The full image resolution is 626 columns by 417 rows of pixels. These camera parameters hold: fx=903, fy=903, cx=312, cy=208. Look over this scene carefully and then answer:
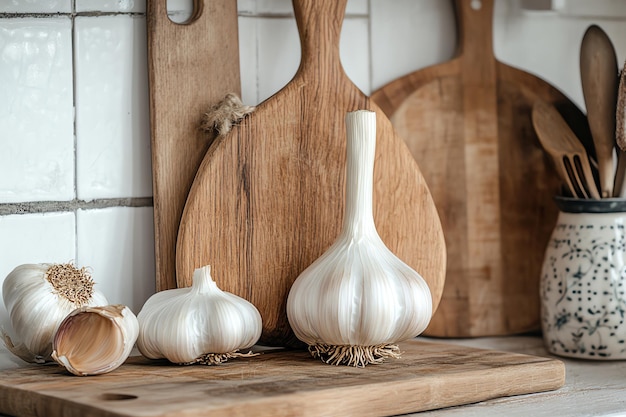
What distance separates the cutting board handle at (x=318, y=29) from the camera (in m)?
1.06

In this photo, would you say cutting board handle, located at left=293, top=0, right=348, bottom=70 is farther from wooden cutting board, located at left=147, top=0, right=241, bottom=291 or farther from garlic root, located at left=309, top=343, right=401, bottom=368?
garlic root, located at left=309, top=343, right=401, bottom=368

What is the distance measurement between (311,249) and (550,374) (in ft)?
0.99

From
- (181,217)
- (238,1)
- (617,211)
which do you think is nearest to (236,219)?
(181,217)

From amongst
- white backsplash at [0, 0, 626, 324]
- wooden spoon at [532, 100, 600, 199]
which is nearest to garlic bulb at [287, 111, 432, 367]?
white backsplash at [0, 0, 626, 324]

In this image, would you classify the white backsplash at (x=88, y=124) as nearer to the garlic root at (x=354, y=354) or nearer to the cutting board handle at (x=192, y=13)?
the cutting board handle at (x=192, y=13)

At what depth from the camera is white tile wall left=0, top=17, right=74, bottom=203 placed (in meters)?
0.99

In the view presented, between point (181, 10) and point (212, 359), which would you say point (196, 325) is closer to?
point (212, 359)

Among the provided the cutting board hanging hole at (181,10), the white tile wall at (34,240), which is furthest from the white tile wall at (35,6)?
the white tile wall at (34,240)

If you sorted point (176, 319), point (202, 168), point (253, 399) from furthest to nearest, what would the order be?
point (202, 168) → point (176, 319) → point (253, 399)

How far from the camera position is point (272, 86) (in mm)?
1140

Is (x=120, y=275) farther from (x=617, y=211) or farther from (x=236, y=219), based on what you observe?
(x=617, y=211)

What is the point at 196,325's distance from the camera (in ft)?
2.97

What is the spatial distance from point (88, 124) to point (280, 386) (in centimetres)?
41

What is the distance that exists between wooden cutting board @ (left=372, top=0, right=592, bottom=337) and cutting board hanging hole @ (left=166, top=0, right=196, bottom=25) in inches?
10.3
